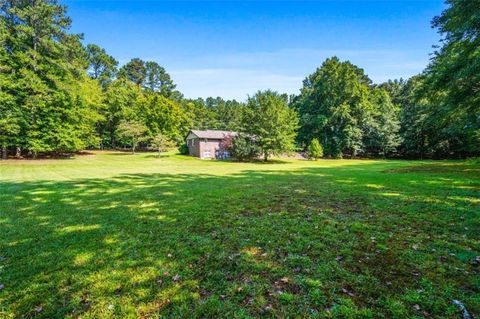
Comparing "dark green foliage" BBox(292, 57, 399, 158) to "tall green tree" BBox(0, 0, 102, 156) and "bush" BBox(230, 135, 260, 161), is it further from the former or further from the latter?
"tall green tree" BBox(0, 0, 102, 156)

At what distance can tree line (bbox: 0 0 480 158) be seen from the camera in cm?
1353

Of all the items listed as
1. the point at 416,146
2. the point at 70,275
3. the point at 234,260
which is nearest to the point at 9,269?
the point at 70,275

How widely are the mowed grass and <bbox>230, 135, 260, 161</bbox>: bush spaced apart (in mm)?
27038

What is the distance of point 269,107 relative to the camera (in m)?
34.5

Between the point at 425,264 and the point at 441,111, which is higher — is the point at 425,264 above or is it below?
below

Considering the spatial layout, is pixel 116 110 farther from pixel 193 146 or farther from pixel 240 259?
pixel 240 259

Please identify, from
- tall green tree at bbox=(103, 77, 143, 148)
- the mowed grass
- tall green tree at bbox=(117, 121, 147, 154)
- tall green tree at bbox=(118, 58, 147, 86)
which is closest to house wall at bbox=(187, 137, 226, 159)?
tall green tree at bbox=(117, 121, 147, 154)

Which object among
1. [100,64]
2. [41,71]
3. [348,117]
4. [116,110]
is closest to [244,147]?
[348,117]

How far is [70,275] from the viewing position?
3.73 meters

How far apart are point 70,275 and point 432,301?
4.98 m

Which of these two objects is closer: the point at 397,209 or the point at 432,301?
the point at 432,301

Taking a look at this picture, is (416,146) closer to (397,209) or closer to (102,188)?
(397,209)

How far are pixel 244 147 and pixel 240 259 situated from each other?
30.9 metres

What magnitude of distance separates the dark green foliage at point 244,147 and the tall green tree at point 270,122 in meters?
0.72
